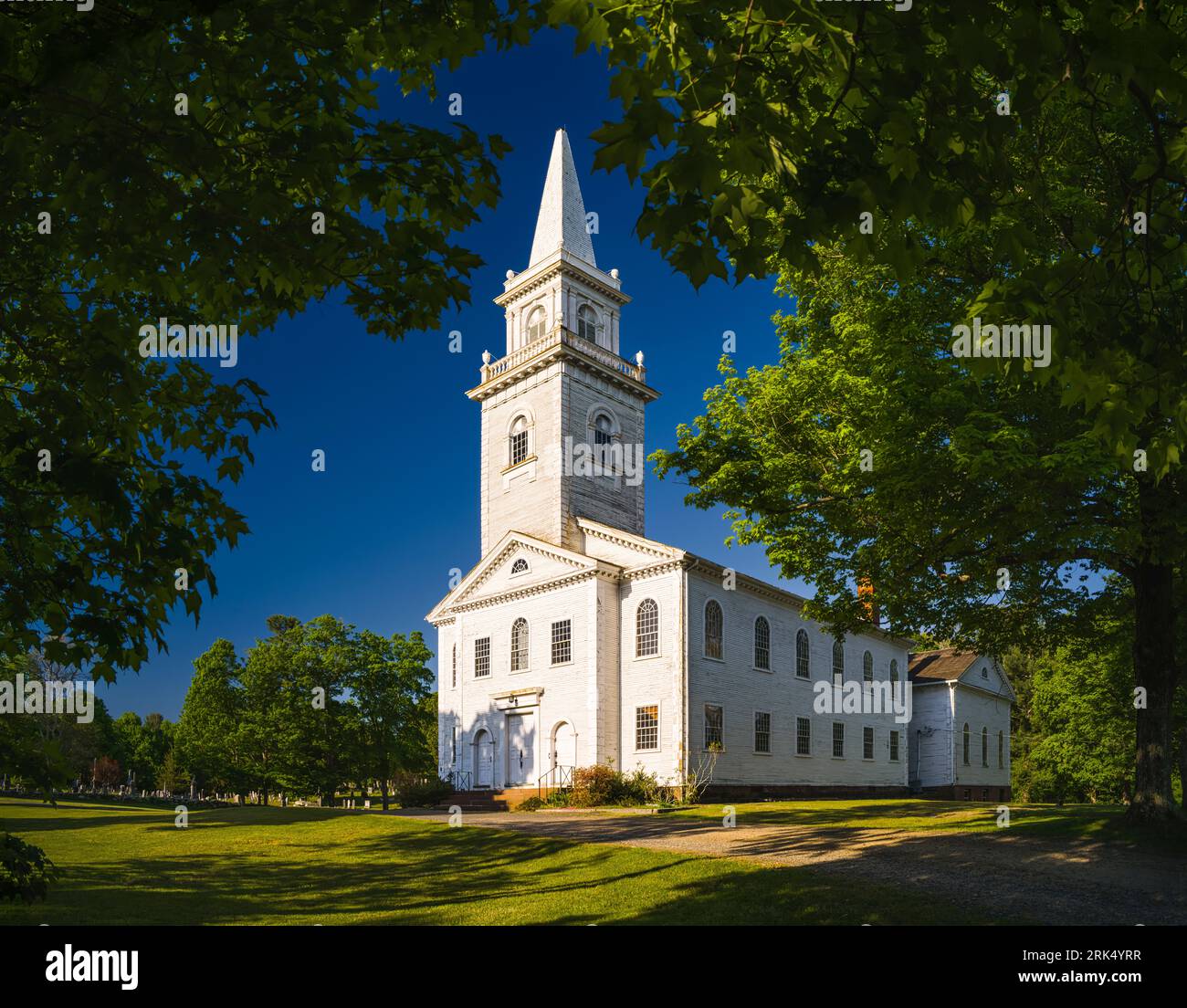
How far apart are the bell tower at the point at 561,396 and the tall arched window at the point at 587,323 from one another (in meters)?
0.05

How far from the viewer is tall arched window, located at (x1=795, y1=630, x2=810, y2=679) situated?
42500 mm

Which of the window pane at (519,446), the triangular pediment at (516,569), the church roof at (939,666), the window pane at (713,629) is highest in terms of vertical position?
the window pane at (519,446)

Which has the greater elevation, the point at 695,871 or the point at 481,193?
the point at 481,193

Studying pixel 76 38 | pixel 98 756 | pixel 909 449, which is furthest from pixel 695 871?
pixel 98 756

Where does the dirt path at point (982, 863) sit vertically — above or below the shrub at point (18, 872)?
below

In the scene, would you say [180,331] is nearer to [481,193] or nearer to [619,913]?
[481,193]

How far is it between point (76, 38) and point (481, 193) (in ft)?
10.1

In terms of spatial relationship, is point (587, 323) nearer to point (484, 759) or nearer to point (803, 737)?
point (484, 759)

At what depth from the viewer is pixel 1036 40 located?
5.13m

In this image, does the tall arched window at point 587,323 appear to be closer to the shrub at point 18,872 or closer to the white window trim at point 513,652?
the white window trim at point 513,652

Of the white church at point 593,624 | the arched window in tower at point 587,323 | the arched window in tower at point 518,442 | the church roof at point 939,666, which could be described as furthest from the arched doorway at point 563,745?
the church roof at point 939,666

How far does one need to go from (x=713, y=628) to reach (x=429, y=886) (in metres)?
23.8

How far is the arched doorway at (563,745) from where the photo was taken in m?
36.5

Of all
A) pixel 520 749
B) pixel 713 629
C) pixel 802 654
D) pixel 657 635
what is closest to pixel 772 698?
pixel 802 654
